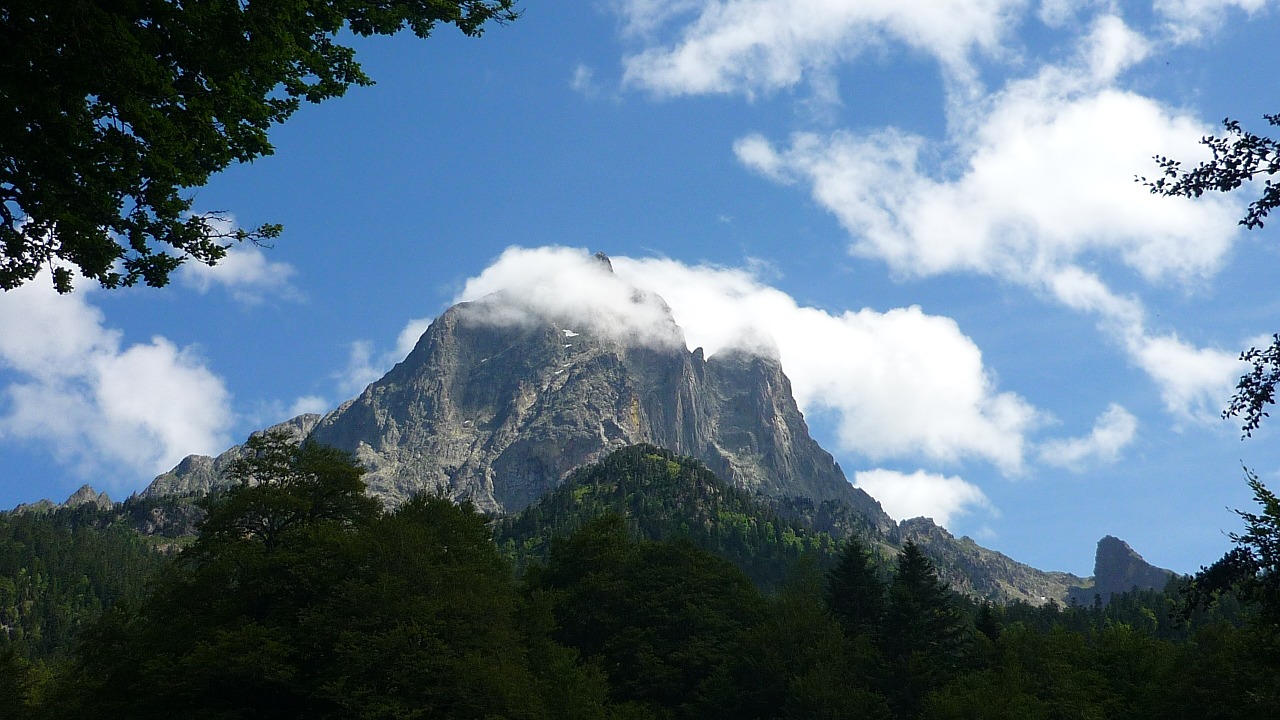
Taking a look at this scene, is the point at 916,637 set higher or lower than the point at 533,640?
higher

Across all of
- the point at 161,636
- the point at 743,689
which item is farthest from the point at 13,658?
the point at 743,689

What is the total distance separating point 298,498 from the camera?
4509cm

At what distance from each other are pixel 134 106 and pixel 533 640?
1701 inches

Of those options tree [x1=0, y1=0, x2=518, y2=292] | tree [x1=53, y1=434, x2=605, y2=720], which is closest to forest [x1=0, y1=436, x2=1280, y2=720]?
tree [x1=53, y1=434, x2=605, y2=720]

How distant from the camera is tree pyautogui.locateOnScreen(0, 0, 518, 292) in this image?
42.6 ft

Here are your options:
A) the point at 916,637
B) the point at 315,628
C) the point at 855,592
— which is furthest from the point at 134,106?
the point at 855,592

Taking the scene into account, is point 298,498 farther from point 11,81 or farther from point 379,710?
point 11,81

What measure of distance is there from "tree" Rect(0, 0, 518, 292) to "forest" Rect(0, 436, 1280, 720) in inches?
679

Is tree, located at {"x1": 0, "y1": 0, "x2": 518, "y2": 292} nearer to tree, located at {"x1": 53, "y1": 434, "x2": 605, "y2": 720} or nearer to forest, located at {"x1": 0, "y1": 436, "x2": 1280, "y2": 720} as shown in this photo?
forest, located at {"x1": 0, "y1": 436, "x2": 1280, "y2": 720}

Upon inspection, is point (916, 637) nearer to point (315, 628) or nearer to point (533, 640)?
point (533, 640)

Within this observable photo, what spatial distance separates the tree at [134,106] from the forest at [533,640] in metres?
17.2

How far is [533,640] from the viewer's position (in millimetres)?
52344

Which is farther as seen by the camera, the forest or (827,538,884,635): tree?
(827,538,884,635): tree

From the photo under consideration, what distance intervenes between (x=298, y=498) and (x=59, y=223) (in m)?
32.8
